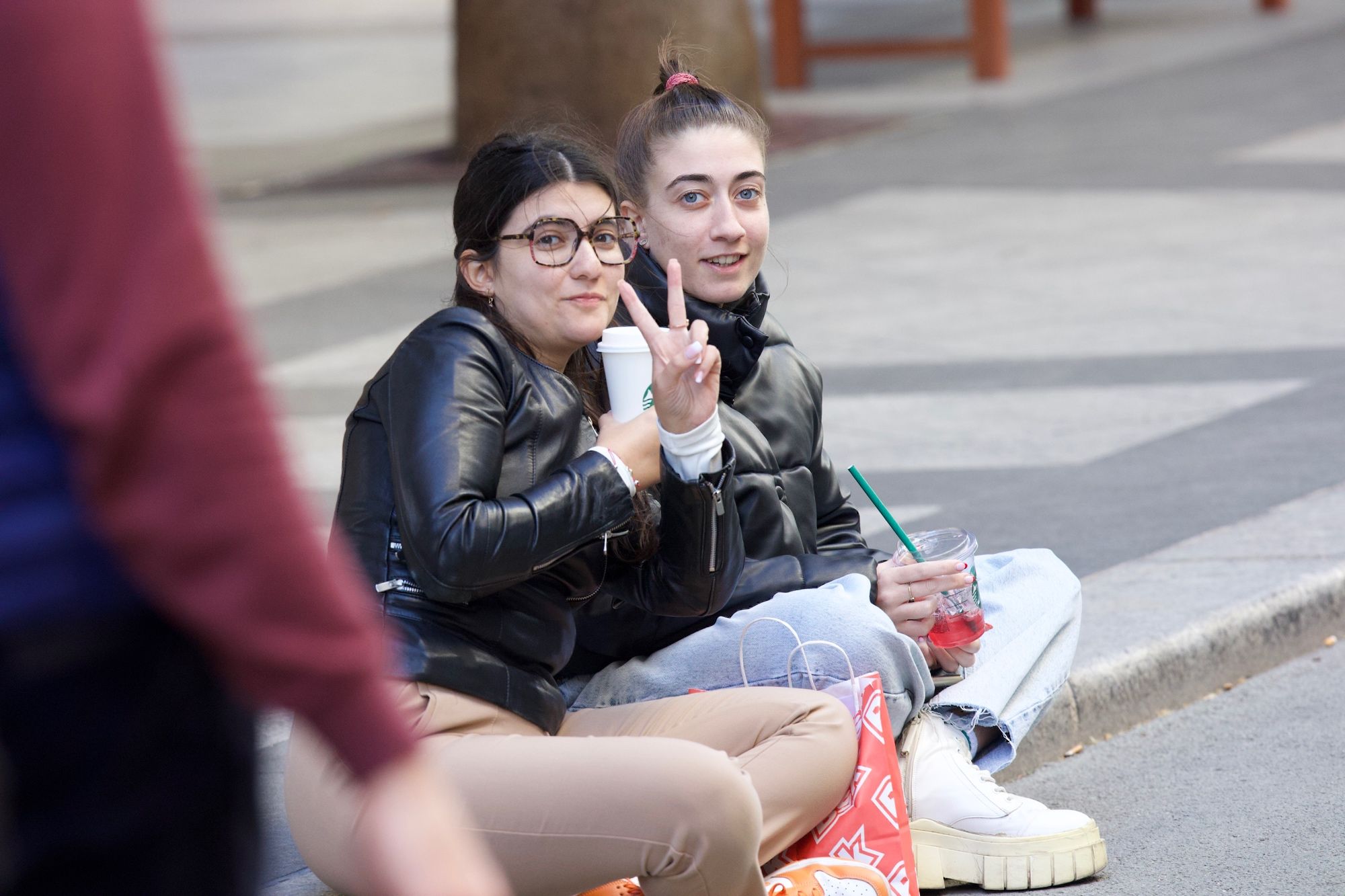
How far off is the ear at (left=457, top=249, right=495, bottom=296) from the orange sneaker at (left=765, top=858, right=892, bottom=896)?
103 cm

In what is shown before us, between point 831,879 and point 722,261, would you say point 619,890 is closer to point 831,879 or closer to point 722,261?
point 831,879

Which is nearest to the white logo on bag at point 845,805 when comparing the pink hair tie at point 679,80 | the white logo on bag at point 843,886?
the white logo on bag at point 843,886

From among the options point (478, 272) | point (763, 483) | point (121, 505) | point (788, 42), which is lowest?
point (788, 42)

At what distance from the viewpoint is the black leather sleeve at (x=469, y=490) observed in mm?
2641

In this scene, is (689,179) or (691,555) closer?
(691,555)

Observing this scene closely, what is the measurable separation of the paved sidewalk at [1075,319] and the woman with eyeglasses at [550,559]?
484 mm

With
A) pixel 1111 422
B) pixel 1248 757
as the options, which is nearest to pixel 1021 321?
pixel 1111 422

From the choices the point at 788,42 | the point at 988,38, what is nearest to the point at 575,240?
the point at 988,38

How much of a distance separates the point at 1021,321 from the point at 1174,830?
169 inches

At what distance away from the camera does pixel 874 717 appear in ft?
9.80

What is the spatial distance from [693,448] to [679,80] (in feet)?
3.53

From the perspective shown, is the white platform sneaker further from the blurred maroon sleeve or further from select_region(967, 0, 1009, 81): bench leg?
select_region(967, 0, 1009, 81): bench leg

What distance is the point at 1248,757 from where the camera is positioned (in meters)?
3.74

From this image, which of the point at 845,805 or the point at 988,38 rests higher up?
the point at 845,805
